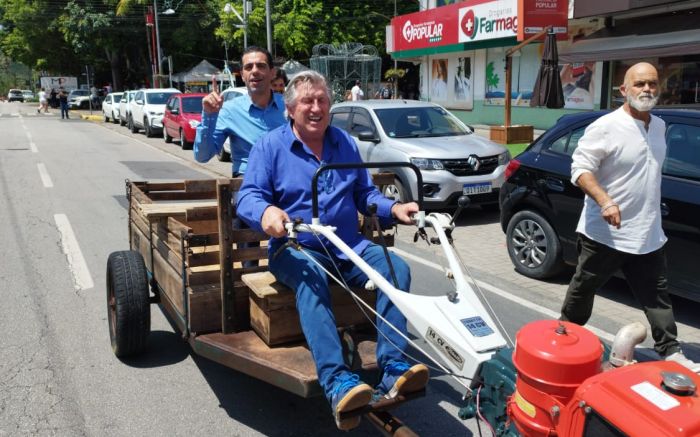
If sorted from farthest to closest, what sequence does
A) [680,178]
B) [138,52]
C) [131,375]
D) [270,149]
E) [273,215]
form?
[138,52] → [680,178] → [131,375] → [270,149] → [273,215]

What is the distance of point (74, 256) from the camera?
23.2 feet

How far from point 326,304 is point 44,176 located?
12.0m

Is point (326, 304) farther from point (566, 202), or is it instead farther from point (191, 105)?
point (191, 105)

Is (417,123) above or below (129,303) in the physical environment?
above

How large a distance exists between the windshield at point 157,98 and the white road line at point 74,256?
15.2 meters

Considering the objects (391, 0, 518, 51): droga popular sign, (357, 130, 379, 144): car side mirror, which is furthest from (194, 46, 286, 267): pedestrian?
(391, 0, 518, 51): droga popular sign

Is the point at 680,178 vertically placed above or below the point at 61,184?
above

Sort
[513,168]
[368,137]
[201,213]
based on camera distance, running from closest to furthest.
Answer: [201,213]
[513,168]
[368,137]

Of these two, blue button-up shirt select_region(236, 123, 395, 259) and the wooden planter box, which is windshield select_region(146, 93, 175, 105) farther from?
blue button-up shirt select_region(236, 123, 395, 259)

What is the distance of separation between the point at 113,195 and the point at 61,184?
6.09 ft

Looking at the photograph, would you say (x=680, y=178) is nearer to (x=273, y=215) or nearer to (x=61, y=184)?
(x=273, y=215)

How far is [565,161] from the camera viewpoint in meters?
5.81

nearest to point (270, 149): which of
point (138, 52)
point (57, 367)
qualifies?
point (57, 367)

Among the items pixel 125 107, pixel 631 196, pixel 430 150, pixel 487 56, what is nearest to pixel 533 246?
pixel 631 196
